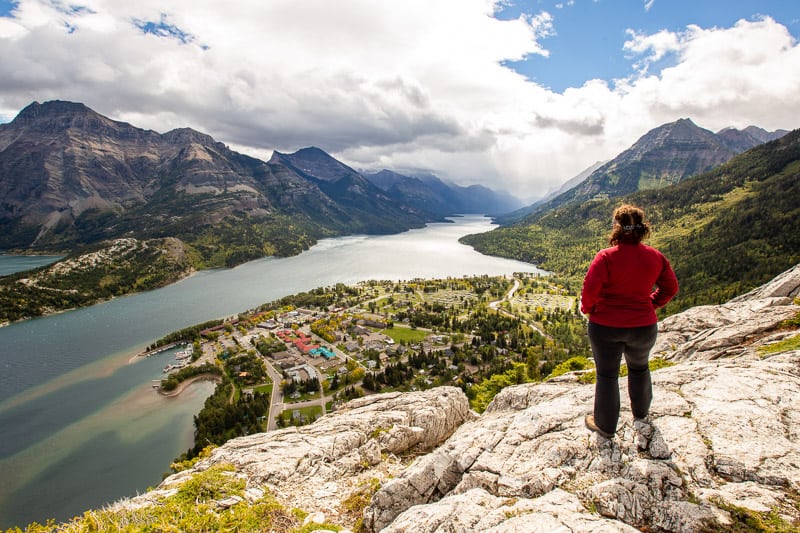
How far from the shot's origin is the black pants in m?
4.95

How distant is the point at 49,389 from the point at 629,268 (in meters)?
68.9

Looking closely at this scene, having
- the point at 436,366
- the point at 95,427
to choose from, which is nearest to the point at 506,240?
the point at 436,366

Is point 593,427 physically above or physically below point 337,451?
above

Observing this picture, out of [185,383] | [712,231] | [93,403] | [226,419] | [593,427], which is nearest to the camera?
[593,427]

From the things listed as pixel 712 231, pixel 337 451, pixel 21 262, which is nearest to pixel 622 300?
pixel 337 451

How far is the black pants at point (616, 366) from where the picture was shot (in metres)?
4.95

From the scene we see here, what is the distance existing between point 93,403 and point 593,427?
58.5m

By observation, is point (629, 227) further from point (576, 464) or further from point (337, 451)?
point (337, 451)

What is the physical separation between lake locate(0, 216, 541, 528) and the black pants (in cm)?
3854

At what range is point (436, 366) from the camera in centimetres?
5138

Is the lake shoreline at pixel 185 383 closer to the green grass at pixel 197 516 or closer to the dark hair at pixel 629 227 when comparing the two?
the green grass at pixel 197 516

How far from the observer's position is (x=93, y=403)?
43.7 metres

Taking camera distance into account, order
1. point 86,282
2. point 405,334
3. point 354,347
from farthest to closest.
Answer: point 86,282, point 405,334, point 354,347

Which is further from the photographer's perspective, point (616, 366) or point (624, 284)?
point (616, 366)
